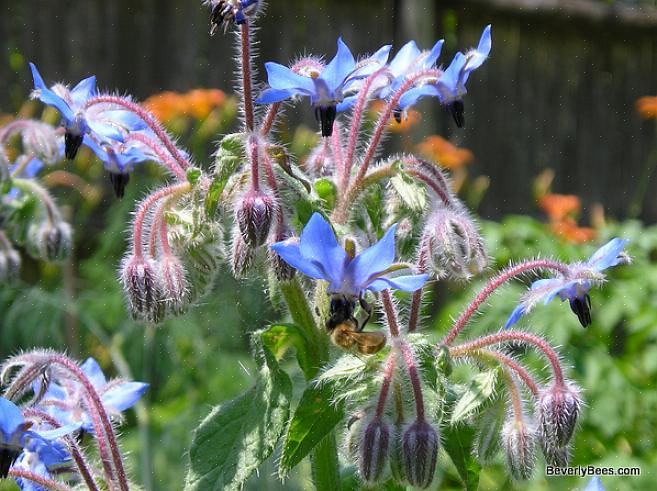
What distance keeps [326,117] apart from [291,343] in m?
0.22

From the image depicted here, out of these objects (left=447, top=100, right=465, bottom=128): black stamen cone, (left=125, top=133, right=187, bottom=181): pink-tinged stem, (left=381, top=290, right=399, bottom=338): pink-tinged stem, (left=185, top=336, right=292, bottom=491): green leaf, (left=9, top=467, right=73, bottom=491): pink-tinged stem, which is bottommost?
(left=9, top=467, right=73, bottom=491): pink-tinged stem

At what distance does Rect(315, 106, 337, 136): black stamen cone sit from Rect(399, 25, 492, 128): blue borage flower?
3.5 inches

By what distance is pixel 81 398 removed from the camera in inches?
40.2

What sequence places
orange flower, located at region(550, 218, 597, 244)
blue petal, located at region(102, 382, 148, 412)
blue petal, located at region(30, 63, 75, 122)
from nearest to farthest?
1. blue petal, located at region(30, 63, 75, 122)
2. blue petal, located at region(102, 382, 148, 412)
3. orange flower, located at region(550, 218, 597, 244)

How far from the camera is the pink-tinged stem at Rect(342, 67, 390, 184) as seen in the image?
969mm

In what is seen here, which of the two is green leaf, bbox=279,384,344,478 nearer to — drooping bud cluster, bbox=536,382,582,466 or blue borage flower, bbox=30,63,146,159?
drooping bud cluster, bbox=536,382,582,466

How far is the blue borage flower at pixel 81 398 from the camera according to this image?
102 centimetres

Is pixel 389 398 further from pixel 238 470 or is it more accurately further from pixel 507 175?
pixel 507 175

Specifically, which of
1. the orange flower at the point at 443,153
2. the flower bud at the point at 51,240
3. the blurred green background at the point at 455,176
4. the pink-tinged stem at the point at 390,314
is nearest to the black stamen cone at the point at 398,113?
the pink-tinged stem at the point at 390,314

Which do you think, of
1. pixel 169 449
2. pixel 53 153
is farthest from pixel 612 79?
pixel 53 153

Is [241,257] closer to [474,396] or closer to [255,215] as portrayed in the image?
[255,215]

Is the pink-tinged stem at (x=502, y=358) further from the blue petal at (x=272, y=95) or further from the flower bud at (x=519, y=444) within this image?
the blue petal at (x=272, y=95)

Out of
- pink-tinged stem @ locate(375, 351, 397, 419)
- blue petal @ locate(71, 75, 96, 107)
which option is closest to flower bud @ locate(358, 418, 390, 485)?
pink-tinged stem @ locate(375, 351, 397, 419)

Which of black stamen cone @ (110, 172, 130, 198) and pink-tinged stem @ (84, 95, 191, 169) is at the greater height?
pink-tinged stem @ (84, 95, 191, 169)
